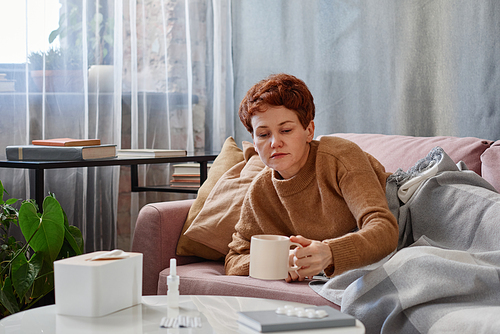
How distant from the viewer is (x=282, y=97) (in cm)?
140

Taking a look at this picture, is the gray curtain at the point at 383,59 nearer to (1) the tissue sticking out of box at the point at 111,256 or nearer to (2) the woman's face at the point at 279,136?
(2) the woman's face at the point at 279,136

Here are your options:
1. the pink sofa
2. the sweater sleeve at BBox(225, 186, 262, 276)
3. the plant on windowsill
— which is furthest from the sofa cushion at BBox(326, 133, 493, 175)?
the plant on windowsill

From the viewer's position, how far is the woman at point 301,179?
1.33 metres

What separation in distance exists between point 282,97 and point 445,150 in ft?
2.05

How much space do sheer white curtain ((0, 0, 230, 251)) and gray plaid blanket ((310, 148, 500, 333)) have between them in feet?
4.46

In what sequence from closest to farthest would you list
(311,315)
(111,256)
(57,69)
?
(311,315)
(111,256)
(57,69)

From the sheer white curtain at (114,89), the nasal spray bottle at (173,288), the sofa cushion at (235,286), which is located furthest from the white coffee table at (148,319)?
the sheer white curtain at (114,89)

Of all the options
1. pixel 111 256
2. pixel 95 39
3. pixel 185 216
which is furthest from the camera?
pixel 95 39

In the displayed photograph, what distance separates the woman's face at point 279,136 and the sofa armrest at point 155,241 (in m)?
0.49

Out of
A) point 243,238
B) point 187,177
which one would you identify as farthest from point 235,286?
point 187,177

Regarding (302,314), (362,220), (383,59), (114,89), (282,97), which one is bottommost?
(302,314)

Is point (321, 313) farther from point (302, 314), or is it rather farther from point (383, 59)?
point (383, 59)

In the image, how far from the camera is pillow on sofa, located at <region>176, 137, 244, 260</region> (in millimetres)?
1787

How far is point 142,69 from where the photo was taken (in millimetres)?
2660
